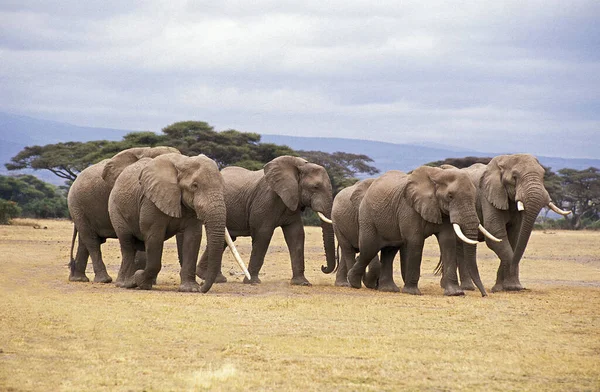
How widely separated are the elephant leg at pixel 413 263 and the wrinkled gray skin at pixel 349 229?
1.59m

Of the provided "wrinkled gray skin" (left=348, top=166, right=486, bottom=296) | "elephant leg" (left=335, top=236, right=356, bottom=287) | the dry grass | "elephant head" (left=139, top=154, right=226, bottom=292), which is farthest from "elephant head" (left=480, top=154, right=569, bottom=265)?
"elephant head" (left=139, top=154, right=226, bottom=292)

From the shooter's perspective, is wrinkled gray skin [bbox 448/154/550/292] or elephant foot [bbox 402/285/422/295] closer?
elephant foot [bbox 402/285/422/295]

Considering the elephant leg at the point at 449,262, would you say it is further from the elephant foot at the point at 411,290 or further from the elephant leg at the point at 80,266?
the elephant leg at the point at 80,266

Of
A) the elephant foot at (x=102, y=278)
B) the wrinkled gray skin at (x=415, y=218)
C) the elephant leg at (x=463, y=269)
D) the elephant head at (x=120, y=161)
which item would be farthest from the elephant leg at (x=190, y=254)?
the elephant leg at (x=463, y=269)

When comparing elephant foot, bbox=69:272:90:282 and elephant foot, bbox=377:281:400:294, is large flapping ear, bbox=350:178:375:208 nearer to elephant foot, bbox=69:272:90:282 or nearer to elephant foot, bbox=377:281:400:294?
elephant foot, bbox=377:281:400:294

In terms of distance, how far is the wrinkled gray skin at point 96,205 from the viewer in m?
17.7

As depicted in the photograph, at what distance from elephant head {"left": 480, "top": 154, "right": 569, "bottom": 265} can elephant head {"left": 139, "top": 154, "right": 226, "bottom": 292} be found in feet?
16.1

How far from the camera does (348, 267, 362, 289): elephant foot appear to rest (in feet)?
59.3

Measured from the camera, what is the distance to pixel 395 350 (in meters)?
10.8

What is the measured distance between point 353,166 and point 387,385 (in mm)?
65823

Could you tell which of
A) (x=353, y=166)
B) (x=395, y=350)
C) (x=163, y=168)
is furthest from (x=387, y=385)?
(x=353, y=166)

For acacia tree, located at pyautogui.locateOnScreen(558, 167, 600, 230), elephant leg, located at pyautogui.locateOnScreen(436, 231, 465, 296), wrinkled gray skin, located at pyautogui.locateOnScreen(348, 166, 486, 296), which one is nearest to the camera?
wrinkled gray skin, located at pyautogui.locateOnScreen(348, 166, 486, 296)

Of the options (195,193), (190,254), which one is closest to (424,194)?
(195,193)

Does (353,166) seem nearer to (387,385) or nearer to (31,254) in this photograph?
(31,254)
